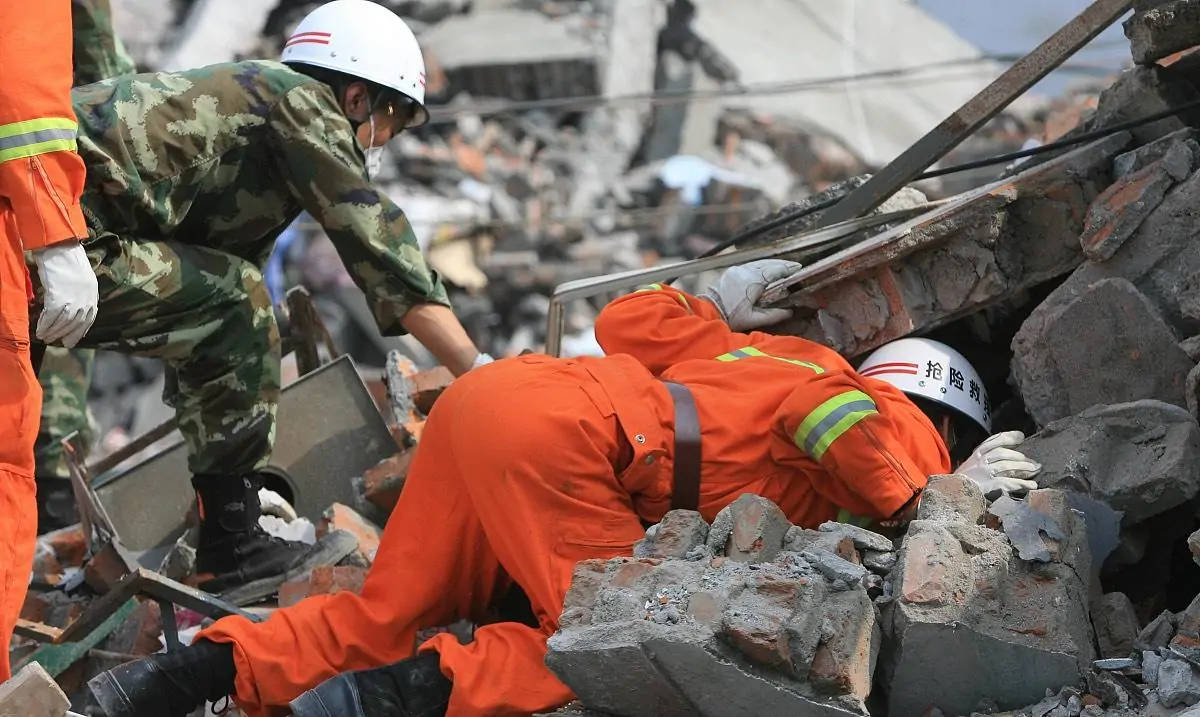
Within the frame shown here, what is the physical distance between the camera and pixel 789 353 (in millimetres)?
3518

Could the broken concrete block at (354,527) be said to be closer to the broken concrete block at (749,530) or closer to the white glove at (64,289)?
the white glove at (64,289)

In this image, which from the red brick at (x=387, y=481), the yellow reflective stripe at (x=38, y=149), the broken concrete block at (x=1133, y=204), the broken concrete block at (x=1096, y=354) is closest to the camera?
the yellow reflective stripe at (x=38, y=149)

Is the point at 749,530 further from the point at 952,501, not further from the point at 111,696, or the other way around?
the point at 111,696

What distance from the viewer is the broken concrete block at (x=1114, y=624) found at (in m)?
2.96

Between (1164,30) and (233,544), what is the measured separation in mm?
2914

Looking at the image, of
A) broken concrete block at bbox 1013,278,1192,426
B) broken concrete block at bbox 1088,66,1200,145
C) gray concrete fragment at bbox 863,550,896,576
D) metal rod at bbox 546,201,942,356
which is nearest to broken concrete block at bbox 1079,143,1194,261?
broken concrete block at bbox 1013,278,1192,426

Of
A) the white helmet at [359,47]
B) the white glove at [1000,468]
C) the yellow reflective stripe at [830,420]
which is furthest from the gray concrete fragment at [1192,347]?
the white helmet at [359,47]

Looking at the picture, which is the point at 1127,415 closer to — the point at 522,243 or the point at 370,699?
the point at 370,699

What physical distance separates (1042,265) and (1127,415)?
0.65 meters

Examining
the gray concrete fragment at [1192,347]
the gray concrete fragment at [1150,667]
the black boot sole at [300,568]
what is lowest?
the black boot sole at [300,568]

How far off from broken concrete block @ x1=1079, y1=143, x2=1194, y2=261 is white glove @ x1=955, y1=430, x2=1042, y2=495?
0.59 metres

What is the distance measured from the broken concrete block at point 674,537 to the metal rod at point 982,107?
1.48 metres

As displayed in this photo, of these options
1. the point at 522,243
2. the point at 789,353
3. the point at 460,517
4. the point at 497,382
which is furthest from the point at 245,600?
the point at 522,243

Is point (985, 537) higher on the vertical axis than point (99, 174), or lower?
lower
